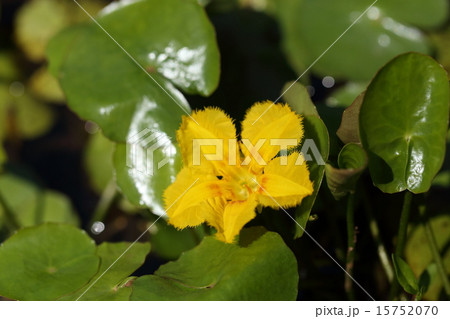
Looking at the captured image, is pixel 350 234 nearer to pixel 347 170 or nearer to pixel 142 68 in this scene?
pixel 347 170

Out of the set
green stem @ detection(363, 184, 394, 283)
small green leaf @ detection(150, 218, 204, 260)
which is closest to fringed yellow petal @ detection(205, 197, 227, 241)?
green stem @ detection(363, 184, 394, 283)

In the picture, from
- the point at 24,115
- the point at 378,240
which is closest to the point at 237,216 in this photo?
the point at 378,240

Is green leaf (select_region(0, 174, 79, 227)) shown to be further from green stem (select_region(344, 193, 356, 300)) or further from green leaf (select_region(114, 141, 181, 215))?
green stem (select_region(344, 193, 356, 300))

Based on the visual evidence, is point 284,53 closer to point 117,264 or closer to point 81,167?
point 81,167
